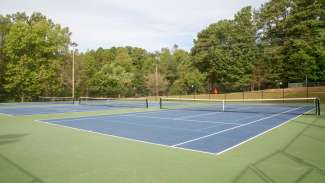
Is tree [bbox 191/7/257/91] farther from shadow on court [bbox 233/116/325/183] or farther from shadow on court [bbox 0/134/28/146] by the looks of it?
shadow on court [bbox 0/134/28/146]

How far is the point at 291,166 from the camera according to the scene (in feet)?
19.2

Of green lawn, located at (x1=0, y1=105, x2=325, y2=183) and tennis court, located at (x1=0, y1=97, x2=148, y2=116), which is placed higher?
tennis court, located at (x1=0, y1=97, x2=148, y2=116)

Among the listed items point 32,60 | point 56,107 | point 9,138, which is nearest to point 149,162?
point 9,138

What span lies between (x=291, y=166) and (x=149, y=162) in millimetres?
2873

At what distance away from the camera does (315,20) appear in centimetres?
5109

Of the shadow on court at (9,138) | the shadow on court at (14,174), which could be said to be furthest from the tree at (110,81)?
the shadow on court at (14,174)

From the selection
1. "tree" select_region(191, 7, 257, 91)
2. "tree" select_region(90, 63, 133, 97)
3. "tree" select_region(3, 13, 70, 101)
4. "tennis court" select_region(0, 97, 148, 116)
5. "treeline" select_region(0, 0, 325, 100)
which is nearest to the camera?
"tennis court" select_region(0, 97, 148, 116)

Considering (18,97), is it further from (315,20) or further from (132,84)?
(315,20)

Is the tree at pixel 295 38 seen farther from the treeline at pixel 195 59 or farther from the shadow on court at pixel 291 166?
the shadow on court at pixel 291 166

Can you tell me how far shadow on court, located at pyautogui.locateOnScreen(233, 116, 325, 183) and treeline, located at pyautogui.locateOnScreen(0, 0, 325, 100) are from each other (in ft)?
132

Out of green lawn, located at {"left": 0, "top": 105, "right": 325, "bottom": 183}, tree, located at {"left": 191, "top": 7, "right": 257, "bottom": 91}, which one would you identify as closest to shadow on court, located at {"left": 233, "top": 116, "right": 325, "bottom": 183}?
green lawn, located at {"left": 0, "top": 105, "right": 325, "bottom": 183}

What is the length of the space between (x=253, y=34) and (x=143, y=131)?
5586 centimetres

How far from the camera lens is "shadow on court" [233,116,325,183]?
200 inches

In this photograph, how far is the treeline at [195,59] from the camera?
4412 cm
